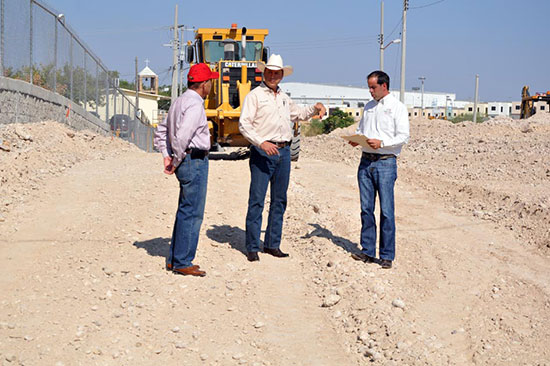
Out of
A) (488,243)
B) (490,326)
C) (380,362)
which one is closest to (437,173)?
(488,243)

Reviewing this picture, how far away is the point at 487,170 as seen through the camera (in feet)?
52.1

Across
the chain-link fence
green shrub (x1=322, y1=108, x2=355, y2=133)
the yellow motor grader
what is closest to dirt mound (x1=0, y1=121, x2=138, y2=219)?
the chain-link fence

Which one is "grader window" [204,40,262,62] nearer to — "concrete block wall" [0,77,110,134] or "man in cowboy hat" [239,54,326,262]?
"concrete block wall" [0,77,110,134]

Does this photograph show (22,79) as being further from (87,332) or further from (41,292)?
(87,332)

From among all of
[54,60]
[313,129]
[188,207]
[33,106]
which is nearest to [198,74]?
[188,207]

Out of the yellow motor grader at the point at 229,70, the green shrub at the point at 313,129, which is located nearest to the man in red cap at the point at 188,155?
the yellow motor grader at the point at 229,70

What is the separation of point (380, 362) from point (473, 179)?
10.9 meters

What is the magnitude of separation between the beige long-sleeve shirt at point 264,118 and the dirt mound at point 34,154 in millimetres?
3807

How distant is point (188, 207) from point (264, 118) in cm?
123

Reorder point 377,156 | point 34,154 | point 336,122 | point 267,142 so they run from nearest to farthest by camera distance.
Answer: point 267,142, point 377,156, point 34,154, point 336,122

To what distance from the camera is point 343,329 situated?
17.2 feet

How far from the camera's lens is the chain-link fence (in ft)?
44.9

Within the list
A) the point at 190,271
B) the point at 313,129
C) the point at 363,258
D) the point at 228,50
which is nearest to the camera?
the point at 190,271

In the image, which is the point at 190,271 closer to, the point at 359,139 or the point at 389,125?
the point at 359,139
